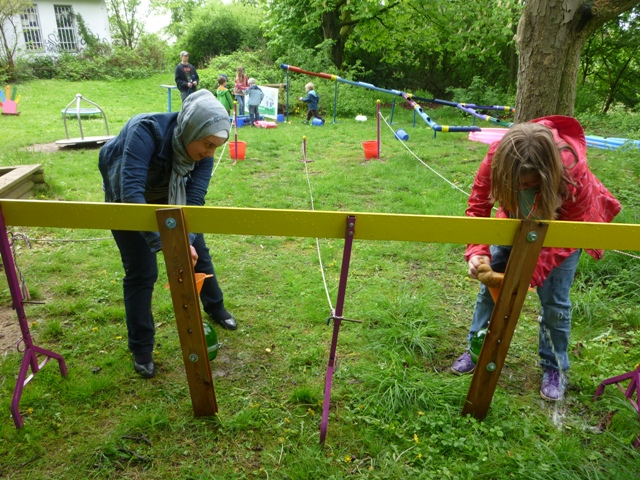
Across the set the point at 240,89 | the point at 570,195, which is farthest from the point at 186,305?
the point at 240,89

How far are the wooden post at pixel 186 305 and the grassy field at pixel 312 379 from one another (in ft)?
0.50

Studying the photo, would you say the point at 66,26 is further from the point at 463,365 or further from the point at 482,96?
the point at 463,365

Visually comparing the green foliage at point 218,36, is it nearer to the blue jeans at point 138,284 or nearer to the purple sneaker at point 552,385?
the blue jeans at point 138,284

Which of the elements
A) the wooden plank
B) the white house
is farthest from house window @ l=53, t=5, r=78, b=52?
the wooden plank

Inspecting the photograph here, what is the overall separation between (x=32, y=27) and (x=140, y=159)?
2491 centimetres

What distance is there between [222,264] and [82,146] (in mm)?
5570

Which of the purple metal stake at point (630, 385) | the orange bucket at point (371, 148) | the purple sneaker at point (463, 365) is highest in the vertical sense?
the orange bucket at point (371, 148)

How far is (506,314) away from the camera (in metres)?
2.01

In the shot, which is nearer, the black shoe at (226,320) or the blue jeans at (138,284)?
the blue jeans at (138,284)

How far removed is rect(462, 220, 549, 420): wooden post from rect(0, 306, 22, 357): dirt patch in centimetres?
269

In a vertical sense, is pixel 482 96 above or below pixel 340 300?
above

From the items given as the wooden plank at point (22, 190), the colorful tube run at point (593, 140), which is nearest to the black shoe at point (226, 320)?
the wooden plank at point (22, 190)

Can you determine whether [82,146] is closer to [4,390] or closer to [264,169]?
[264,169]

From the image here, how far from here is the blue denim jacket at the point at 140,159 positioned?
2121 mm
